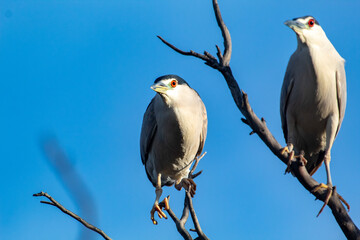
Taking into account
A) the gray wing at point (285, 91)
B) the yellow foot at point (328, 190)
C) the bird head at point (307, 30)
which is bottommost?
the yellow foot at point (328, 190)

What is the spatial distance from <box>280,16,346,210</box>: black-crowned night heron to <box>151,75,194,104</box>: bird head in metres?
1.11

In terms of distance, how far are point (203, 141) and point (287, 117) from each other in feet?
3.96

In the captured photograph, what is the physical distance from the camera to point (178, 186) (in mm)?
6035

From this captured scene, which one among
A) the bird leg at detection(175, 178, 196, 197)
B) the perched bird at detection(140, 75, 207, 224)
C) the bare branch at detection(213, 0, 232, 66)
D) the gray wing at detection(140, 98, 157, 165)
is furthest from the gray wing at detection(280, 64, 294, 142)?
the gray wing at detection(140, 98, 157, 165)

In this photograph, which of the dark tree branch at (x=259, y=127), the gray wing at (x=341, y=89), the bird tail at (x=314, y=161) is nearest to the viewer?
the dark tree branch at (x=259, y=127)

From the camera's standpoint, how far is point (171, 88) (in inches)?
211

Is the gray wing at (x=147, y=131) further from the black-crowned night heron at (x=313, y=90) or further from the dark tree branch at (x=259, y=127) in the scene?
the dark tree branch at (x=259, y=127)

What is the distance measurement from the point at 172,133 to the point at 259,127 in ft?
6.27

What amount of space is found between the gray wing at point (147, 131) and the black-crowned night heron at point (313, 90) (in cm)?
158

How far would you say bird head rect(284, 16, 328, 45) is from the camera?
4.83m

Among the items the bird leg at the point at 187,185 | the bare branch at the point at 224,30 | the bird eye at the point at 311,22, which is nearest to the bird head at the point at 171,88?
Result: the bird leg at the point at 187,185

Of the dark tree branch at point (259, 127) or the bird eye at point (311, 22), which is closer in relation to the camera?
the dark tree branch at point (259, 127)

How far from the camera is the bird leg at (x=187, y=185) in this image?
5.60 m

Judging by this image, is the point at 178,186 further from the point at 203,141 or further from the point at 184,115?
the point at 184,115
